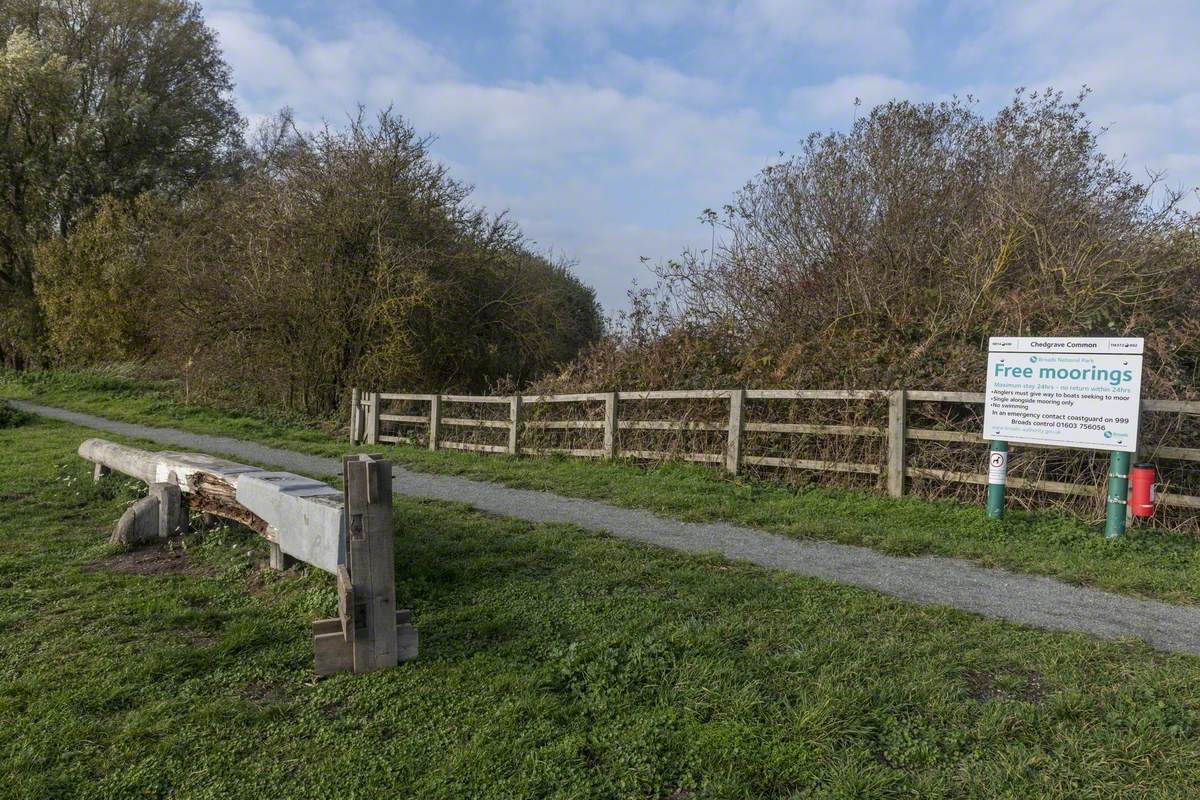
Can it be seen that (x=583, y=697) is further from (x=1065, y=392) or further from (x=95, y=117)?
(x=95, y=117)

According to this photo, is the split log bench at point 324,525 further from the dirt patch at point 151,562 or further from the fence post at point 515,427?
the fence post at point 515,427

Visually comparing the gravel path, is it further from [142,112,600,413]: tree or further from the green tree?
the green tree

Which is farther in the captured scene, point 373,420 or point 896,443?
point 373,420

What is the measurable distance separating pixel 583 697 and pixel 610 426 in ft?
27.4

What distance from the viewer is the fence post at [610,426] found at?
11.7m

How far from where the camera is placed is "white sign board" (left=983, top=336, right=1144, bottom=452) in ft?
22.0

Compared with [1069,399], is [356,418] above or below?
below

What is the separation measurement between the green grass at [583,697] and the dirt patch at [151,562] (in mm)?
456

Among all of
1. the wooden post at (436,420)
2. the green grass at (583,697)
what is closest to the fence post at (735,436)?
the green grass at (583,697)

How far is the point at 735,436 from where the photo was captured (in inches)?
399

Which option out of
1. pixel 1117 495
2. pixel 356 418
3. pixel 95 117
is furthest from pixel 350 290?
pixel 95 117

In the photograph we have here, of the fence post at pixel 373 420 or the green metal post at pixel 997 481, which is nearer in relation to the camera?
the green metal post at pixel 997 481

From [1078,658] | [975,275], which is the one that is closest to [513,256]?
[975,275]

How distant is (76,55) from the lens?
28594mm
